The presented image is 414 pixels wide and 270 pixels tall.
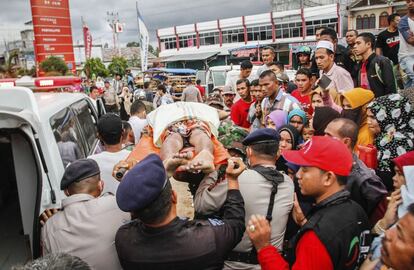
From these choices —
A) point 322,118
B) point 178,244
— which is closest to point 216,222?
point 178,244

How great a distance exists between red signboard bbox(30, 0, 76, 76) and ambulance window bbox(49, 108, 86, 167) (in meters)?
7.94

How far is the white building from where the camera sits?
38.1 meters

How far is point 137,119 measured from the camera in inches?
217

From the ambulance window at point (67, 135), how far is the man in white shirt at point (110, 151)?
0.72 ft

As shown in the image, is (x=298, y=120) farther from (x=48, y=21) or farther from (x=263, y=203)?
(x=48, y=21)

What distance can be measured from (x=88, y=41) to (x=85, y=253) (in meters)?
22.6

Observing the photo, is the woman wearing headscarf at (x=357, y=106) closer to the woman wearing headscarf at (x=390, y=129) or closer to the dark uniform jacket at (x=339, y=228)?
the woman wearing headscarf at (x=390, y=129)

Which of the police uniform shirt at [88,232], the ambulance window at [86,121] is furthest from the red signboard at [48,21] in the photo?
the police uniform shirt at [88,232]

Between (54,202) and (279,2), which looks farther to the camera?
(279,2)

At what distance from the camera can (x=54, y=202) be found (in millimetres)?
2420

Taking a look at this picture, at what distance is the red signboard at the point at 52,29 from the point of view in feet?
35.5

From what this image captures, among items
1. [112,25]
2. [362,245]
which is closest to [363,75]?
[362,245]

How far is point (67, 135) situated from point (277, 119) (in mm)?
2148

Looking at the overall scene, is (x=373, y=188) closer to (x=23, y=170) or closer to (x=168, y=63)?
(x=23, y=170)
